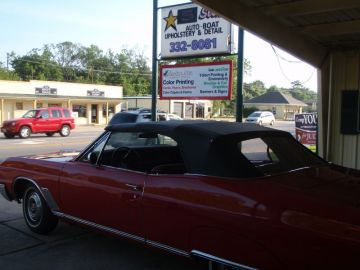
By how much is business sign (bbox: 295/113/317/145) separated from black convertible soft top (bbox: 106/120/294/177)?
812 centimetres

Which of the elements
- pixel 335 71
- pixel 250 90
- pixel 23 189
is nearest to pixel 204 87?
pixel 335 71

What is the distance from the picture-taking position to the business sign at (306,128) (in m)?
12.3

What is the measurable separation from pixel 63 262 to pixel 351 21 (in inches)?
217

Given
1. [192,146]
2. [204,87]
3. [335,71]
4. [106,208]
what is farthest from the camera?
[204,87]

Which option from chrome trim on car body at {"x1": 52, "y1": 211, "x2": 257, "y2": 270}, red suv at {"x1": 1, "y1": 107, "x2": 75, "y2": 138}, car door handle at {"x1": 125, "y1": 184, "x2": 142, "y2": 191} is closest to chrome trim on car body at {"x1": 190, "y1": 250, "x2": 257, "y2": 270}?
chrome trim on car body at {"x1": 52, "y1": 211, "x2": 257, "y2": 270}

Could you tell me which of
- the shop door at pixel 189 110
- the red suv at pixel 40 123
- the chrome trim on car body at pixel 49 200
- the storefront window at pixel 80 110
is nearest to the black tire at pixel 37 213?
the chrome trim on car body at pixel 49 200

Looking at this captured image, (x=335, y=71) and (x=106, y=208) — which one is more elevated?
(x=335, y=71)

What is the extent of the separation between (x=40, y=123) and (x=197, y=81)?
17.3 metres

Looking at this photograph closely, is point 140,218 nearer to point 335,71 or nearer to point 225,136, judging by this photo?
point 225,136

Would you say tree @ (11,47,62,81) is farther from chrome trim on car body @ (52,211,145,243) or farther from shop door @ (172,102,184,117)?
chrome trim on car body @ (52,211,145,243)

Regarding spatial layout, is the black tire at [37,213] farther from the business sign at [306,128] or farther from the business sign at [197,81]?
the business sign at [306,128]

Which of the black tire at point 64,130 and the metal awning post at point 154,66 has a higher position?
the metal awning post at point 154,66

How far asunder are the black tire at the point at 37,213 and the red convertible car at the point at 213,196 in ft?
0.05

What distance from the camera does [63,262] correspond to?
477 centimetres
